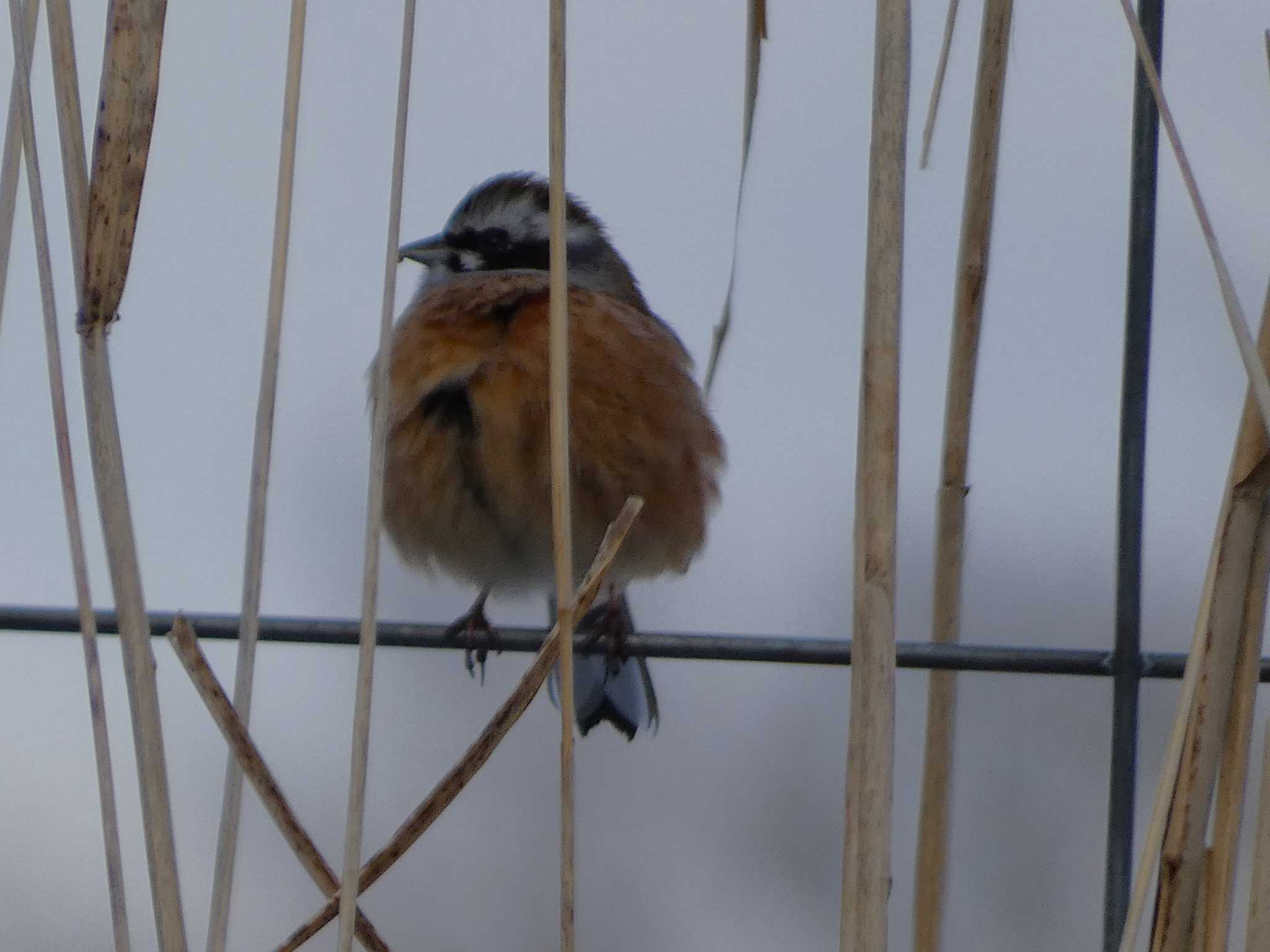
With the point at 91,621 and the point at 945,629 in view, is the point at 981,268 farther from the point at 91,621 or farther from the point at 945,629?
the point at 91,621

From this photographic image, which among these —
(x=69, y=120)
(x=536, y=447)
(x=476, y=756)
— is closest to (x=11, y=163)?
(x=69, y=120)

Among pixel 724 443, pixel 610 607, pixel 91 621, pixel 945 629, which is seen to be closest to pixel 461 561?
pixel 610 607

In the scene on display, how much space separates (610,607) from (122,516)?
143 cm

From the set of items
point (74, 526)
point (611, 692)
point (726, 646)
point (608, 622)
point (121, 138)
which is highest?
point (121, 138)

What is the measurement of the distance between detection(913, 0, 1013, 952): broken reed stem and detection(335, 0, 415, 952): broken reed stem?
47 cm

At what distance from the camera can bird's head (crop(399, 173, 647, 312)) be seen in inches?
109

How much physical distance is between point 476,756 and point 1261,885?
0.52 metres

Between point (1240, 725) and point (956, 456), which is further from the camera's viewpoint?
point (956, 456)

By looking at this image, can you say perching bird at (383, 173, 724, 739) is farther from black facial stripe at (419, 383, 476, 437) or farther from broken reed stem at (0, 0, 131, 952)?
broken reed stem at (0, 0, 131, 952)

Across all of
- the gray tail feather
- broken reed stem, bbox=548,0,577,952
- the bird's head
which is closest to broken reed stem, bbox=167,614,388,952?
broken reed stem, bbox=548,0,577,952

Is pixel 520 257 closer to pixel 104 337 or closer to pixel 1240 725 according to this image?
pixel 104 337

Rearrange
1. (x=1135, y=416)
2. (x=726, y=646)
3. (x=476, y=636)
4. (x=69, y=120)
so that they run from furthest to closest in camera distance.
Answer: (x=476, y=636), (x=726, y=646), (x=1135, y=416), (x=69, y=120)

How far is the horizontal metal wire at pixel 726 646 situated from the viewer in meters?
1.46

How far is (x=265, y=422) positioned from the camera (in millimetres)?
1175
